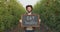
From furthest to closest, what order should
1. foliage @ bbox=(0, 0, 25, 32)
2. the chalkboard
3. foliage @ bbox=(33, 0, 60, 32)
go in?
foliage @ bbox=(33, 0, 60, 32), foliage @ bbox=(0, 0, 25, 32), the chalkboard

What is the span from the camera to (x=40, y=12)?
1032 centimetres

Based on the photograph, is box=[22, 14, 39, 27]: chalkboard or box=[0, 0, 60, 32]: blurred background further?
box=[0, 0, 60, 32]: blurred background

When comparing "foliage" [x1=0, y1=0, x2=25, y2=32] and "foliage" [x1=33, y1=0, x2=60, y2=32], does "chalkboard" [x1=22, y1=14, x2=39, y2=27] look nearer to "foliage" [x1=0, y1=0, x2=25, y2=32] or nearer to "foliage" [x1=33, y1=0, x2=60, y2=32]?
"foliage" [x1=0, y1=0, x2=25, y2=32]

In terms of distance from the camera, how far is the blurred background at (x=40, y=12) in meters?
9.48

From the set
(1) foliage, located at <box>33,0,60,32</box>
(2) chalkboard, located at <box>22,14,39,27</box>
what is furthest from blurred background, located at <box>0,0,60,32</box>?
(2) chalkboard, located at <box>22,14,39,27</box>

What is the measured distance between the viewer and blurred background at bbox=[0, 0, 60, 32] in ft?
31.1

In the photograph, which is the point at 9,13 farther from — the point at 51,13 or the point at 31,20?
the point at 31,20

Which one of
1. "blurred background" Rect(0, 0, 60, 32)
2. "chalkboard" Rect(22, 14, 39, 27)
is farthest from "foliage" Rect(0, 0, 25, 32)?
"chalkboard" Rect(22, 14, 39, 27)

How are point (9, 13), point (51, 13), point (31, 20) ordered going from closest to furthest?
1. point (31, 20)
2. point (51, 13)
3. point (9, 13)

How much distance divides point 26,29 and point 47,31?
3.03 m

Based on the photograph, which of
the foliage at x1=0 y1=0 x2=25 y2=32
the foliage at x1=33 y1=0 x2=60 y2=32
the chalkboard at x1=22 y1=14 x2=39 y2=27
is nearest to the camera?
the chalkboard at x1=22 y1=14 x2=39 y2=27

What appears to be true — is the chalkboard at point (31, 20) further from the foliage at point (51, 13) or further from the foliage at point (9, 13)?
the foliage at point (51, 13)

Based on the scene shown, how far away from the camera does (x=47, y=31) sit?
9.89 meters

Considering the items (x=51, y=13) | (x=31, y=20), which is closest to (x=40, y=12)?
(x=51, y=13)
